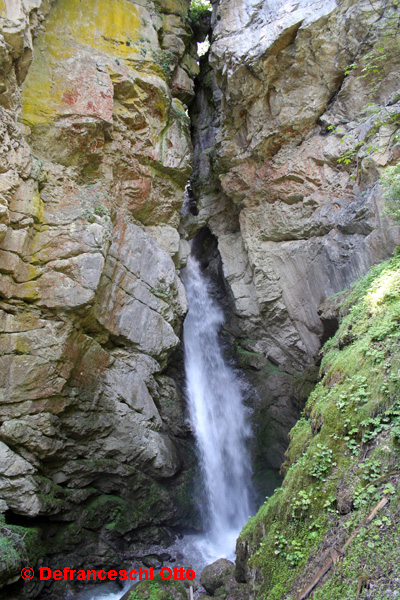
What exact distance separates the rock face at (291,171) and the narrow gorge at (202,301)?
7 centimetres

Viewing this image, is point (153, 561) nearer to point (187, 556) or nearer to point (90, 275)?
point (187, 556)

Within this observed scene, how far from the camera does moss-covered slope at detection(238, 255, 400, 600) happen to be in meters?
3.43

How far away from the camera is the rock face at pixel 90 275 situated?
8.14 m

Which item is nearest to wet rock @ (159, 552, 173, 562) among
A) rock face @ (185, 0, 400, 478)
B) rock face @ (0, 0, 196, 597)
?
rock face @ (0, 0, 196, 597)

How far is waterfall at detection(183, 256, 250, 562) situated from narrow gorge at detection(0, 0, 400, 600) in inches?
2.8

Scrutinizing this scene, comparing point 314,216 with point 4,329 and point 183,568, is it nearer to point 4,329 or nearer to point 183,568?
point 4,329

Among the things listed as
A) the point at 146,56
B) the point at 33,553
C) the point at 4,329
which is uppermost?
the point at 146,56

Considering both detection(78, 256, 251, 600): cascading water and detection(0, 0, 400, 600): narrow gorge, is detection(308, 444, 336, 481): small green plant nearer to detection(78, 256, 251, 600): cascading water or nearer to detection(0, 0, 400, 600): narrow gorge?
detection(0, 0, 400, 600): narrow gorge

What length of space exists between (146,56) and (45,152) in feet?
17.0

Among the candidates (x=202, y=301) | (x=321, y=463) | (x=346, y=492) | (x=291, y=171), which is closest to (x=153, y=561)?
(x=321, y=463)

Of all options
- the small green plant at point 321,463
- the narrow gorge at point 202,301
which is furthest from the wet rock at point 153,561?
the small green plant at point 321,463

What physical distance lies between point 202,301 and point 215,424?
5.13 meters

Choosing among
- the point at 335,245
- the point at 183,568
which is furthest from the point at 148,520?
the point at 335,245

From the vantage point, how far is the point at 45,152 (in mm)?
9930
